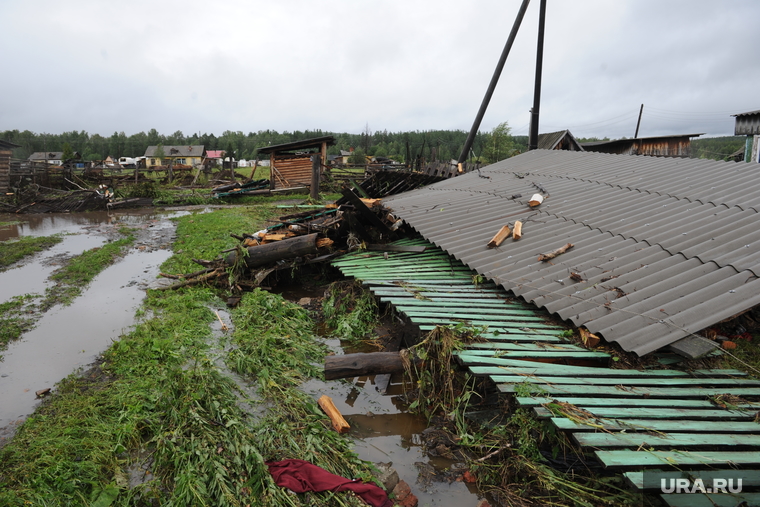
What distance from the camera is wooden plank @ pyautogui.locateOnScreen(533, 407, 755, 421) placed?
330cm

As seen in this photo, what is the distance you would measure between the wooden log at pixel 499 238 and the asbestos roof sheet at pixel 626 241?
0.30 feet

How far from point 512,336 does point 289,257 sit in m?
5.70

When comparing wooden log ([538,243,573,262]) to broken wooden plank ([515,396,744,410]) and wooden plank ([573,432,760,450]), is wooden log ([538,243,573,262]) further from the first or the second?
wooden plank ([573,432,760,450])

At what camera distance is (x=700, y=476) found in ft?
9.05

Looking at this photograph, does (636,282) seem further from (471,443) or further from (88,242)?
(88,242)

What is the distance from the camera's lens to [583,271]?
17.8 feet

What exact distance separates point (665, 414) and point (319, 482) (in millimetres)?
2850

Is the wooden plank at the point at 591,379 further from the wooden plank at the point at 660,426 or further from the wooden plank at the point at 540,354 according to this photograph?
the wooden plank at the point at 660,426

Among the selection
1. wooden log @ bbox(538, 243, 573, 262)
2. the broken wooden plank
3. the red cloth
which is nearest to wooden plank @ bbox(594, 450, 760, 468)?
the broken wooden plank

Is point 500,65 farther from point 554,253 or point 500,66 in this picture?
point 554,253

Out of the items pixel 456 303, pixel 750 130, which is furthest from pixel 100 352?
pixel 750 130

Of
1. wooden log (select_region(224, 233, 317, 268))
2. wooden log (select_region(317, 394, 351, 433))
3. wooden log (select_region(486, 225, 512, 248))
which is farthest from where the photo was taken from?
wooden log (select_region(224, 233, 317, 268))

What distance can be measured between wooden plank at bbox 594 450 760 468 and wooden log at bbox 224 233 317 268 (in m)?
7.02

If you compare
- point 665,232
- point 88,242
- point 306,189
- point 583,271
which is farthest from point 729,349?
point 306,189
